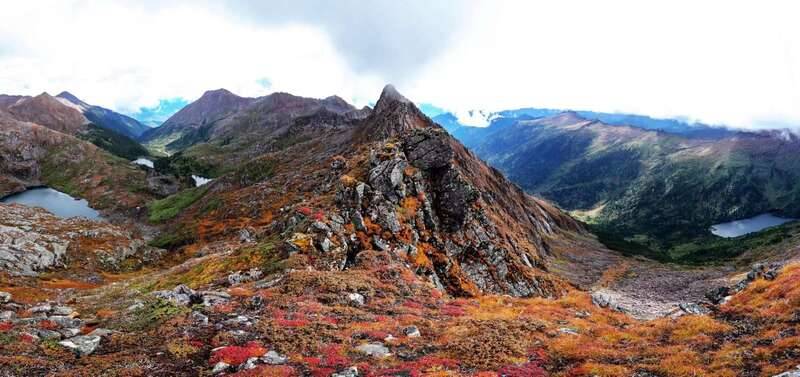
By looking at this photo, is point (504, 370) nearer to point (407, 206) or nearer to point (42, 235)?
point (407, 206)

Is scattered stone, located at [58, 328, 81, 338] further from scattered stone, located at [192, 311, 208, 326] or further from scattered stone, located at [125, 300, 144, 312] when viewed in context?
scattered stone, located at [192, 311, 208, 326]

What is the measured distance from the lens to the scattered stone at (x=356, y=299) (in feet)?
136

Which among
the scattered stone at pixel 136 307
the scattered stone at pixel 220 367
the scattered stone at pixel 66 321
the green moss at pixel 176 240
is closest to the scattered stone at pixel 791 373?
the scattered stone at pixel 220 367

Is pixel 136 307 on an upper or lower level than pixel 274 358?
upper

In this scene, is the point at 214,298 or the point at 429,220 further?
the point at 429,220

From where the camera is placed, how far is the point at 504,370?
25016 millimetres

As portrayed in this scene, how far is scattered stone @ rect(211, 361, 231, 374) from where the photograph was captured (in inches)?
944

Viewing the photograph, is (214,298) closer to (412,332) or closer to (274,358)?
(274,358)

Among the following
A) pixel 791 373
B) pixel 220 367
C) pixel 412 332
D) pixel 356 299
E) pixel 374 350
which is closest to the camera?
pixel 791 373

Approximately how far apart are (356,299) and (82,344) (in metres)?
22.3

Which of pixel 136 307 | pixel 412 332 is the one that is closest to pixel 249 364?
pixel 412 332

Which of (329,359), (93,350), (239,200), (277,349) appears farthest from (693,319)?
(239,200)

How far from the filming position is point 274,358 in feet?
85.6

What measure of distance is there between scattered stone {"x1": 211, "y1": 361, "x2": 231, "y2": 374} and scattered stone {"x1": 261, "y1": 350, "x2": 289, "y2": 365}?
213 cm
